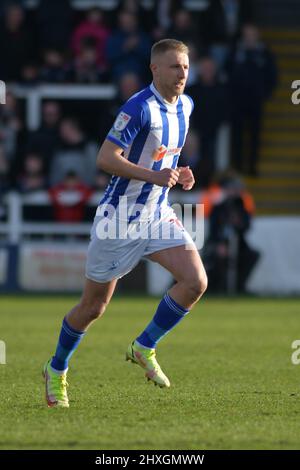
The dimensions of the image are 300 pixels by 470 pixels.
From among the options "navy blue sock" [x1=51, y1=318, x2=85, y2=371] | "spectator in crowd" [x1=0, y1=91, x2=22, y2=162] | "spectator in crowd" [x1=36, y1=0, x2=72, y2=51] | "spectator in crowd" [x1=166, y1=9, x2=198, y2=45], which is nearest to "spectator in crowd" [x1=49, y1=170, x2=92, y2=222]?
"spectator in crowd" [x1=0, y1=91, x2=22, y2=162]

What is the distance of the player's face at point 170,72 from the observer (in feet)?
25.4

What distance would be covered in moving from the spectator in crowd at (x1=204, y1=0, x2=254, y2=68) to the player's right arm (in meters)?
11.8

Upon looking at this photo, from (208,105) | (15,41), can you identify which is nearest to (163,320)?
(208,105)

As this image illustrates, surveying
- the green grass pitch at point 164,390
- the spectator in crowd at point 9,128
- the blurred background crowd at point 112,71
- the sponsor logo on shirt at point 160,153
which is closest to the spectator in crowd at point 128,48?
the blurred background crowd at point 112,71

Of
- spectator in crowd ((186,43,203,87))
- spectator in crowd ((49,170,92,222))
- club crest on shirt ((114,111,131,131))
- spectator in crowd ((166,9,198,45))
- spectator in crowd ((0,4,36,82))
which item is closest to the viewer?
club crest on shirt ((114,111,131,131))

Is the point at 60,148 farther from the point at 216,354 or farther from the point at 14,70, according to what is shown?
the point at 216,354

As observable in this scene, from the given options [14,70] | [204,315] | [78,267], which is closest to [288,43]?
[14,70]

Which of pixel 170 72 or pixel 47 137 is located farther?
pixel 47 137

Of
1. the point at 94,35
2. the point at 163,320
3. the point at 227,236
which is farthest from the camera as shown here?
the point at 94,35

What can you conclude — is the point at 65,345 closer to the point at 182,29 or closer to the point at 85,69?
the point at 182,29

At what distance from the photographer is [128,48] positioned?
18.6 m

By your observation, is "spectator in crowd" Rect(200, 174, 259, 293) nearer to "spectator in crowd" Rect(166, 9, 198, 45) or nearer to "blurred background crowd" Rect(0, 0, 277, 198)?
"blurred background crowd" Rect(0, 0, 277, 198)

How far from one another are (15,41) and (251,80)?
3.58 metres

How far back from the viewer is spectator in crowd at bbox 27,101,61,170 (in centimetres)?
1798
